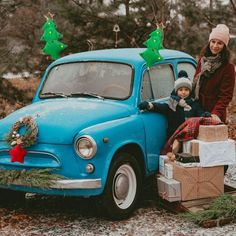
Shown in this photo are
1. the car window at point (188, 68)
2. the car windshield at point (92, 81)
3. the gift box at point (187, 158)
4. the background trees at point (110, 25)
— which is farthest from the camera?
the background trees at point (110, 25)

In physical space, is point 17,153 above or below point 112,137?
below

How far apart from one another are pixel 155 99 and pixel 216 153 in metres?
Answer: 1.11

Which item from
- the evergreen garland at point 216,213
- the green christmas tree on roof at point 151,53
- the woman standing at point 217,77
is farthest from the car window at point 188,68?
the evergreen garland at point 216,213

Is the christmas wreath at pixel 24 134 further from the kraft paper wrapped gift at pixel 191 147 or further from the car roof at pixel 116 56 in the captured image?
the kraft paper wrapped gift at pixel 191 147

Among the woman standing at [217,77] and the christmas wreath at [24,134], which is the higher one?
the woman standing at [217,77]

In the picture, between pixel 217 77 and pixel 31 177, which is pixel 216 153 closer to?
pixel 217 77

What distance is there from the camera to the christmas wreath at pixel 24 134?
510cm

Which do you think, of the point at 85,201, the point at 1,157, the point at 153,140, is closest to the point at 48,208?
the point at 85,201

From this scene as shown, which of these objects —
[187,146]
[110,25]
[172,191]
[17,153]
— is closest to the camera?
[17,153]

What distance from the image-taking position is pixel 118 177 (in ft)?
17.6

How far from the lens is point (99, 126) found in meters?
5.17

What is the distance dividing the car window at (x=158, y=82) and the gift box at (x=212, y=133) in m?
0.87

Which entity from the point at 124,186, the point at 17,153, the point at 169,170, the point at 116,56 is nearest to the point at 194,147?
the point at 169,170

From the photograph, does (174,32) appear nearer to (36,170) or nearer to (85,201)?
(85,201)
